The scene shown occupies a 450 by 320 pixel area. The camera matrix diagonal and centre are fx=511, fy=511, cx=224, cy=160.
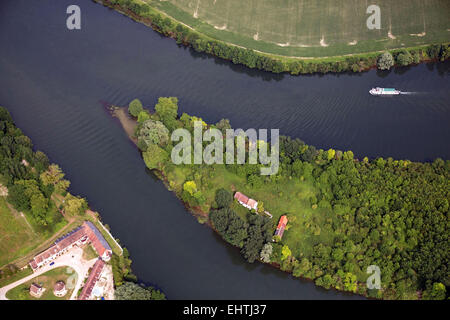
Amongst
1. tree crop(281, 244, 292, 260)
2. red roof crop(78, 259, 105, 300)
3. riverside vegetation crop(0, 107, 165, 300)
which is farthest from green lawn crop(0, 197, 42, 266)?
tree crop(281, 244, 292, 260)

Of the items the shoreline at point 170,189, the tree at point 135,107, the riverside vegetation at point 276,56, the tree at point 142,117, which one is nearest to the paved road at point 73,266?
the shoreline at point 170,189

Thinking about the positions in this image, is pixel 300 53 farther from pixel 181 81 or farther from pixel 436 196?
pixel 436 196

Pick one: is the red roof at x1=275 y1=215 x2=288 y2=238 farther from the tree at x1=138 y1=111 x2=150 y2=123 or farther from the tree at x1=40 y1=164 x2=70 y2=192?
the tree at x1=40 y1=164 x2=70 y2=192

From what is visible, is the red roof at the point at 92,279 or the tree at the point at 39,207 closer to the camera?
the red roof at the point at 92,279

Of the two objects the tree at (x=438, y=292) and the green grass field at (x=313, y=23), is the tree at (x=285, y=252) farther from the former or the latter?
the green grass field at (x=313, y=23)

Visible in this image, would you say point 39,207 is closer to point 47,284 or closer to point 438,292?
point 47,284

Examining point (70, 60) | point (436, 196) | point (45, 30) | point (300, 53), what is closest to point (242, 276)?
point (436, 196)
